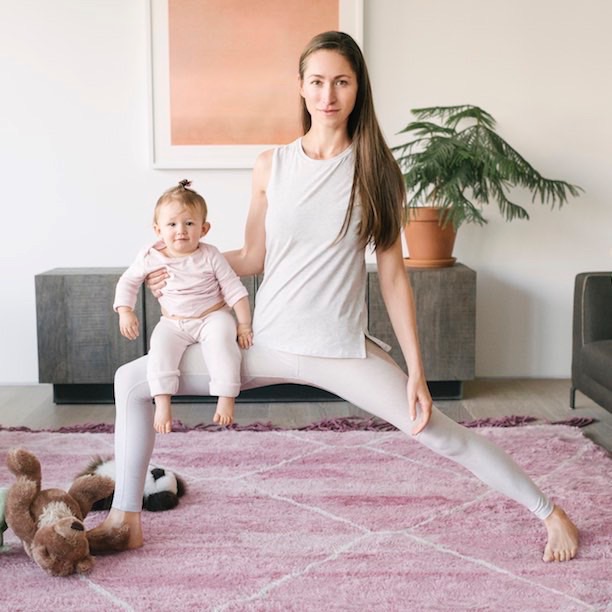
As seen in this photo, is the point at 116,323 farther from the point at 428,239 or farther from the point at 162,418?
the point at 162,418

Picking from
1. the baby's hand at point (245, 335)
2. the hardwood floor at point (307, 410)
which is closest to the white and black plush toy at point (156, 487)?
the baby's hand at point (245, 335)

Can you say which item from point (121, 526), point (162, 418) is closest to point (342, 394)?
point (162, 418)

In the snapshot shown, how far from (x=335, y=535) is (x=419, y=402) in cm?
52

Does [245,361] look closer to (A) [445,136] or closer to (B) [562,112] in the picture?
(A) [445,136]

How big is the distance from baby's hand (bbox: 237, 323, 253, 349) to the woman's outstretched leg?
0.14 metres

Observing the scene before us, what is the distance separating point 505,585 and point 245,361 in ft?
Result: 2.59

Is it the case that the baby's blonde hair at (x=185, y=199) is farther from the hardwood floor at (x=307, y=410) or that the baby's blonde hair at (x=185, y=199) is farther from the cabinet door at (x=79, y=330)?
the cabinet door at (x=79, y=330)

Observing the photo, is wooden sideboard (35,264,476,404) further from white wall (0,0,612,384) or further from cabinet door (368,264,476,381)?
white wall (0,0,612,384)

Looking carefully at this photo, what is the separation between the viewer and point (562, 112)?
14.6 ft

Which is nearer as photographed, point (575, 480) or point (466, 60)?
point (575, 480)

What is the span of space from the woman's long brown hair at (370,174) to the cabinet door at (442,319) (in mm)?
1927

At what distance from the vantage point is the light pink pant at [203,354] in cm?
213

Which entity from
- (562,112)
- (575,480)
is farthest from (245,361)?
(562,112)

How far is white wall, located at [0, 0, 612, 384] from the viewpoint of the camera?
436 cm
